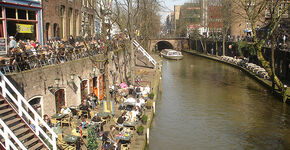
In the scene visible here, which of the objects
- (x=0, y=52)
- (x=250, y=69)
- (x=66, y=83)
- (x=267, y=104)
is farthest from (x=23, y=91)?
(x=250, y=69)

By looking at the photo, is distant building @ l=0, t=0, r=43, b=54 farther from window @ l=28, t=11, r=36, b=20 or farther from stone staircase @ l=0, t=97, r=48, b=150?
stone staircase @ l=0, t=97, r=48, b=150

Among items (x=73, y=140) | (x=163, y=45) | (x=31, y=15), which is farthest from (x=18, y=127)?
(x=163, y=45)

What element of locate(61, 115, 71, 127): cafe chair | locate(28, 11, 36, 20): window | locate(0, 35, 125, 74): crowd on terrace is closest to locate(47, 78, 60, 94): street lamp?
locate(0, 35, 125, 74): crowd on terrace

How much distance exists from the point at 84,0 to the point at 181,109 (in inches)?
667

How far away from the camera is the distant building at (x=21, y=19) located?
20000 millimetres

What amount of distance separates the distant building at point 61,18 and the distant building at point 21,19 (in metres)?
0.90

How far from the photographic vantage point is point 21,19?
2156 cm

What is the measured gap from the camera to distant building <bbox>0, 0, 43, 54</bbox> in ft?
65.6

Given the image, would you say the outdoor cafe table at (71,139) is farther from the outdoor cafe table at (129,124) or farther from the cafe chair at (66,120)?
the outdoor cafe table at (129,124)

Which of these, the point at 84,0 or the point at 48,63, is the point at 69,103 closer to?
the point at 48,63

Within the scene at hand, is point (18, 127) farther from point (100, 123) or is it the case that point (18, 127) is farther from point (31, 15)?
point (31, 15)

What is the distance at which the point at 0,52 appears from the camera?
1550cm

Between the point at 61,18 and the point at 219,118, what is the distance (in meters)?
16.6

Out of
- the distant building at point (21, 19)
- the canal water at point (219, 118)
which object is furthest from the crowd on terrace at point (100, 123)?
the distant building at point (21, 19)
